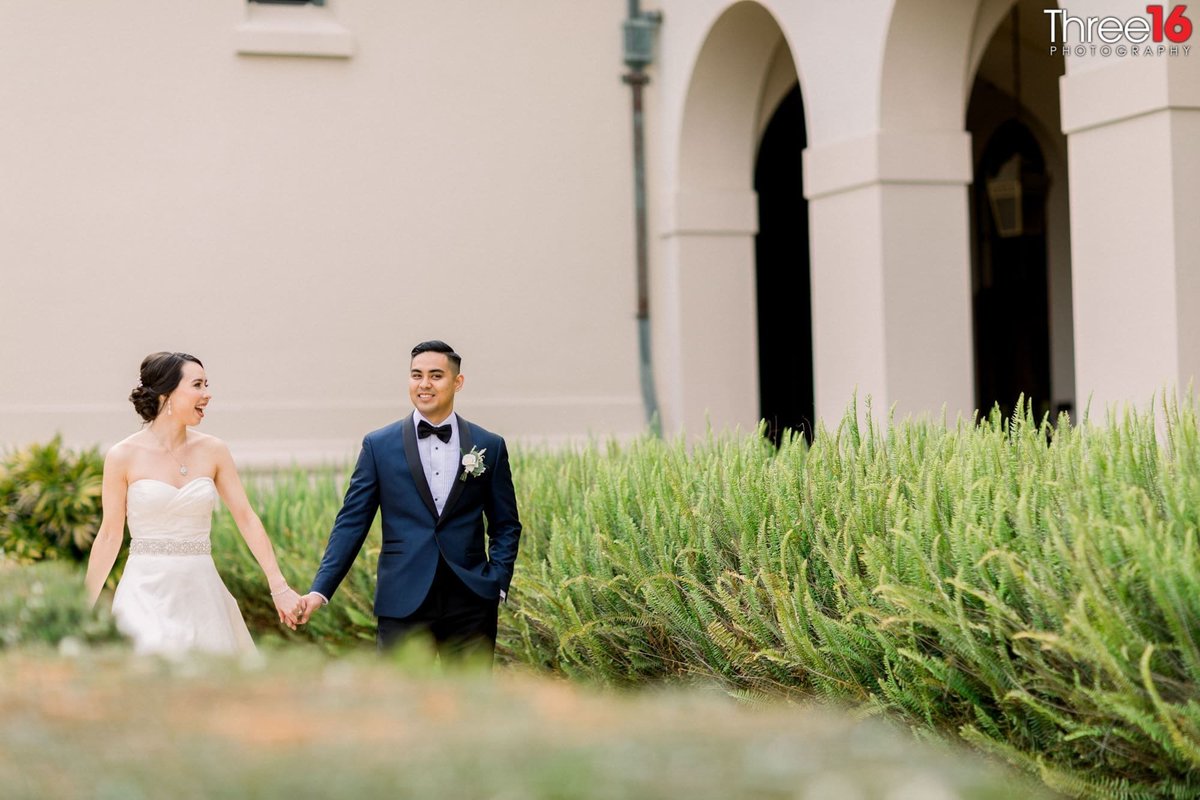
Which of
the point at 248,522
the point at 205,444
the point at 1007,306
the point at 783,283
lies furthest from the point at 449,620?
the point at 1007,306

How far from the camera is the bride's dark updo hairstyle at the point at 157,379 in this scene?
19.1ft

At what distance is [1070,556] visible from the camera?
156 inches

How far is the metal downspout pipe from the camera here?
11.6m

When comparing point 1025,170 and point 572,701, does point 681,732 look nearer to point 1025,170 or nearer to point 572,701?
point 572,701

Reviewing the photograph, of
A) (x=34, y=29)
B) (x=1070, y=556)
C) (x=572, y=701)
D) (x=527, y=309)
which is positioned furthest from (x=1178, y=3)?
(x=34, y=29)

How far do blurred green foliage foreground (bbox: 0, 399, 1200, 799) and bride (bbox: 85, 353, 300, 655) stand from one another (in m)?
1.21

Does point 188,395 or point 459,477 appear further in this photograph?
point 188,395

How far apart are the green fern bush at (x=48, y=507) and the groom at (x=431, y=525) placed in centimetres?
351

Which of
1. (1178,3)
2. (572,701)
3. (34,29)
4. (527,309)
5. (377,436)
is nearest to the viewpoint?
(572,701)

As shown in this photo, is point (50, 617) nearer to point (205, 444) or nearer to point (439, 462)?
point (439, 462)

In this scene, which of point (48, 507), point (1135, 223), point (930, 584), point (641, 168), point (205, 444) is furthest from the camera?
point (641, 168)

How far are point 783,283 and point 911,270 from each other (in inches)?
233

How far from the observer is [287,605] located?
5.63 m

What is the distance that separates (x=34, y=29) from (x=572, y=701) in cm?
975
